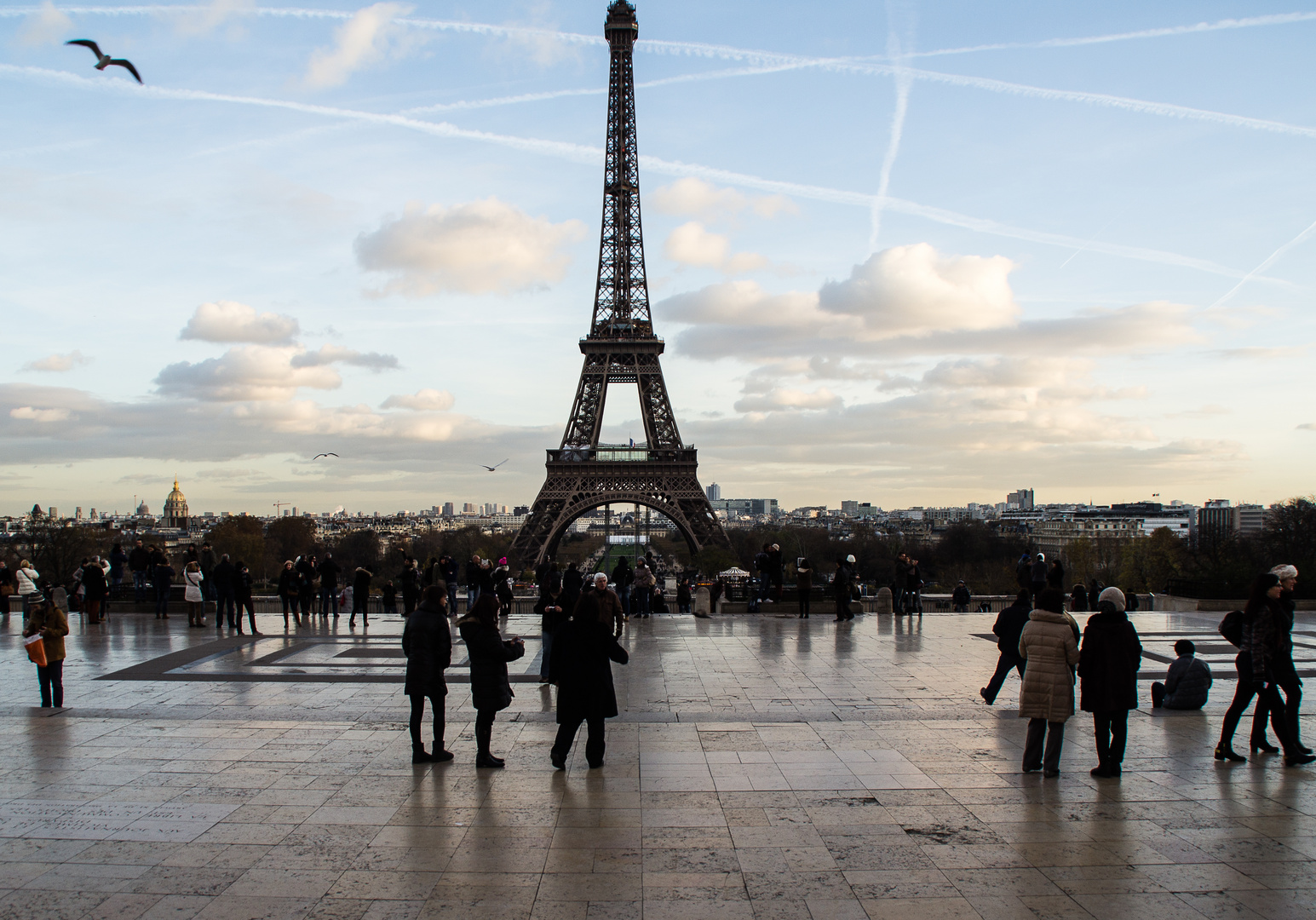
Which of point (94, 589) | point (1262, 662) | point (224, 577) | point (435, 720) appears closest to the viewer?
point (1262, 662)

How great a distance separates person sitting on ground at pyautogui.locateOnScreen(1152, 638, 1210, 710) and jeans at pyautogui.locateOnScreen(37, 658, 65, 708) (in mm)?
11839

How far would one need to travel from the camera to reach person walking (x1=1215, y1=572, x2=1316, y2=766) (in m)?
7.93

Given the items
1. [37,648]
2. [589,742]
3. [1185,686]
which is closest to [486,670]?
[589,742]

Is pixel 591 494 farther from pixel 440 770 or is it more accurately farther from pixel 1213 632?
pixel 440 770

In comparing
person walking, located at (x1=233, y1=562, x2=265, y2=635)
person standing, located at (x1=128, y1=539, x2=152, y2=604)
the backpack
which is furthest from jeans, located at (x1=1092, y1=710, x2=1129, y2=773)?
person standing, located at (x1=128, y1=539, x2=152, y2=604)

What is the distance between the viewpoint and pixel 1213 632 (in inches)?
703

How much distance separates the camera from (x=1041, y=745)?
25.6ft

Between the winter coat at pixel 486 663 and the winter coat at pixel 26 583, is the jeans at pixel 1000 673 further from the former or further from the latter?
the winter coat at pixel 26 583

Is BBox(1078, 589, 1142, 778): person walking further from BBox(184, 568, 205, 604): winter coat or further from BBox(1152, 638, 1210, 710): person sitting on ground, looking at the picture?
BBox(184, 568, 205, 604): winter coat

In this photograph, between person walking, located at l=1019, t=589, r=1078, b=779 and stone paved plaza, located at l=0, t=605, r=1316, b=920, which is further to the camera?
person walking, located at l=1019, t=589, r=1078, b=779

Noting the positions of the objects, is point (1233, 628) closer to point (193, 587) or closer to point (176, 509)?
point (193, 587)

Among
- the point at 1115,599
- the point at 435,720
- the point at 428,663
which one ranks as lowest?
the point at 435,720

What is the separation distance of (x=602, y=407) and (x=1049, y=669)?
51925mm

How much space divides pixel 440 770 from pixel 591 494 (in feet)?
159
